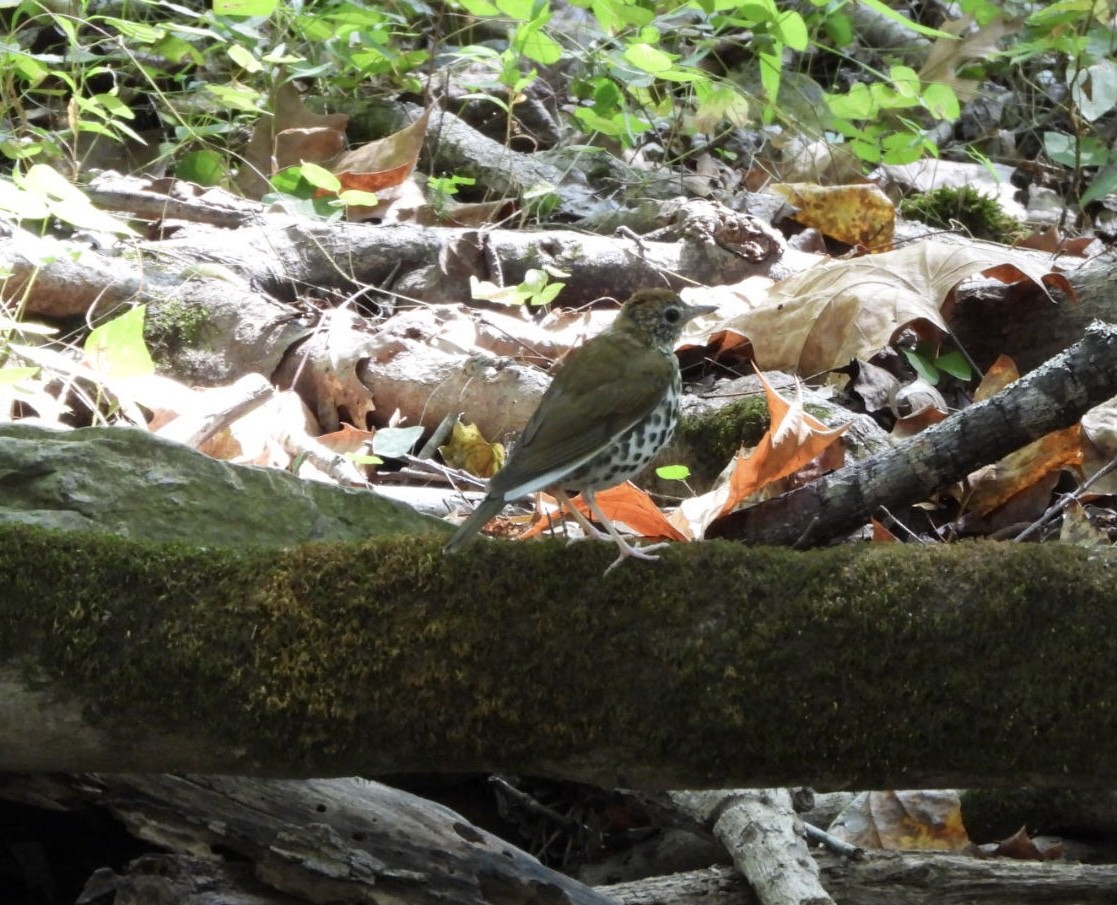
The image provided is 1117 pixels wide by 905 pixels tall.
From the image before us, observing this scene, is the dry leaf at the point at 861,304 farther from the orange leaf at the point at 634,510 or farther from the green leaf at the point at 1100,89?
the orange leaf at the point at 634,510

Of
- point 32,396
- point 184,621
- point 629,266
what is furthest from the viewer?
point 629,266

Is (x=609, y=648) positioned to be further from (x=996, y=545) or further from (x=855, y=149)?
(x=855, y=149)

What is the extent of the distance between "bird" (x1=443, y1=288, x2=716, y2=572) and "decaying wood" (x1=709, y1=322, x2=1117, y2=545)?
0.39 meters

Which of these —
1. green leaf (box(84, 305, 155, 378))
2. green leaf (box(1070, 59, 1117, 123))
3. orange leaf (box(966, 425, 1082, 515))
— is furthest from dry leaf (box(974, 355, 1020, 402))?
green leaf (box(84, 305, 155, 378))

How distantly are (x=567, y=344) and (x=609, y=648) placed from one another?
9.29ft

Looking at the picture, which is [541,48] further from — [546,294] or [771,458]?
[771,458]

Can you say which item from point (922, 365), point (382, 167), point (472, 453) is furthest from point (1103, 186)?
point (382, 167)

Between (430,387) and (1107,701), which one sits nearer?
(1107,701)

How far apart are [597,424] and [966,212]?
4.59 metres

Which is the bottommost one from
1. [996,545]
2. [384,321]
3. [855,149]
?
[384,321]

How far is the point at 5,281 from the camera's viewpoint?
475cm

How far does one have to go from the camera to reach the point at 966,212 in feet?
22.2

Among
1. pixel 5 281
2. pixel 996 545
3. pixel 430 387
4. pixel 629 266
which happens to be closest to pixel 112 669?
pixel 996 545

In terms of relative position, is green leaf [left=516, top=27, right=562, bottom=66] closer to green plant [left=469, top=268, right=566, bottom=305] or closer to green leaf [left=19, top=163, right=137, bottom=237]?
green plant [left=469, top=268, right=566, bottom=305]
